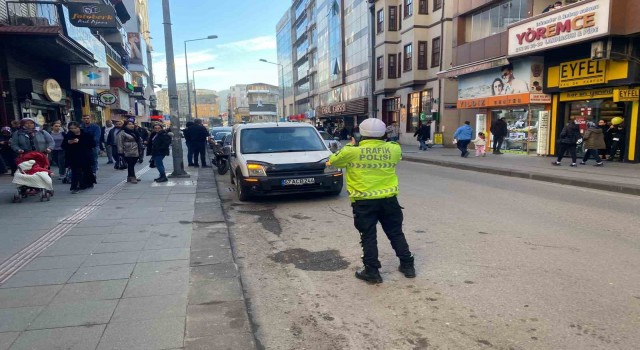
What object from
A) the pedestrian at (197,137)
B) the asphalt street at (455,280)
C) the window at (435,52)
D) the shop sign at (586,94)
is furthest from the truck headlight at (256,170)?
the window at (435,52)

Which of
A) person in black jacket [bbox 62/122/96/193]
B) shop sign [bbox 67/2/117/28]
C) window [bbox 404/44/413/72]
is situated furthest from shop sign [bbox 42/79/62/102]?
window [bbox 404/44/413/72]

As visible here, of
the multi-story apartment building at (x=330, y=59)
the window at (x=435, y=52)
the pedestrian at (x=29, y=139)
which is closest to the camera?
the pedestrian at (x=29, y=139)

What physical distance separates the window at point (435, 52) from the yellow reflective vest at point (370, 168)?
23.6m

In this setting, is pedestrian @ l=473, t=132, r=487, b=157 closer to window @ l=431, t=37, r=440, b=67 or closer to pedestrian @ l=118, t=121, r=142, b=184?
window @ l=431, t=37, r=440, b=67

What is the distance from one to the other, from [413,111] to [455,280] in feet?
84.5

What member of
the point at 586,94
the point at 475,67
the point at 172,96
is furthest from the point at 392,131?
the point at 172,96

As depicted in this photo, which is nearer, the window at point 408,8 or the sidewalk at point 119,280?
the sidewalk at point 119,280

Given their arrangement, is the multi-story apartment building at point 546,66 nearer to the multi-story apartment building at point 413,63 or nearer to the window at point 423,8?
the multi-story apartment building at point 413,63

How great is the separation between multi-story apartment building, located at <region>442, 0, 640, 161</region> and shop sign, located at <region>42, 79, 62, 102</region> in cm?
1758

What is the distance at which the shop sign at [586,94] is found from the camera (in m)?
14.9

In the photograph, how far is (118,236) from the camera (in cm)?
583

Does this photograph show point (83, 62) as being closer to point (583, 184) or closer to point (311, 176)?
point (311, 176)

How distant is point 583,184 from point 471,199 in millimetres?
3768

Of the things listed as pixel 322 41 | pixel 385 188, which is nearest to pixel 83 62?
pixel 385 188
